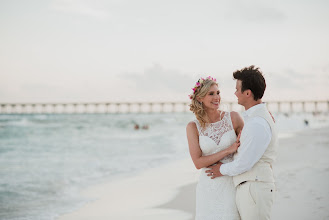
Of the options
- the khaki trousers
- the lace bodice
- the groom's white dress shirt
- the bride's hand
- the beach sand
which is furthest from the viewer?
the beach sand

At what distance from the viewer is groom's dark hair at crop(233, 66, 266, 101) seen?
8.07 ft

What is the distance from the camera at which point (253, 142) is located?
91.2 inches

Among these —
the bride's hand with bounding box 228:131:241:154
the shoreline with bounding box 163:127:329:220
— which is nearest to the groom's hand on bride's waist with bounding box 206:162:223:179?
the bride's hand with bounding box 228:131:241:154

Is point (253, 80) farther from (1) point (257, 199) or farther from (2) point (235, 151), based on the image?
(1) point (257, 199)

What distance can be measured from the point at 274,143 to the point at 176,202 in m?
4.07

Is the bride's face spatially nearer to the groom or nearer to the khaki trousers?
the groom

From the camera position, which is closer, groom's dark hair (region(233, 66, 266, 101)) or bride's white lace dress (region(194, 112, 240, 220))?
groom's dark hair (region(233, 66, 266, 101))

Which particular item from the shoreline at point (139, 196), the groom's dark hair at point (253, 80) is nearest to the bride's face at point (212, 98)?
the groom's dark hair at point (253, 80)

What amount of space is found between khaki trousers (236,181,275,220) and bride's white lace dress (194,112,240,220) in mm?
318

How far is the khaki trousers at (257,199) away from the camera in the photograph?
2.42 metres

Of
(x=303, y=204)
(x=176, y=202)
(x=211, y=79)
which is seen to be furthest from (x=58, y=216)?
(x=211, y=79)

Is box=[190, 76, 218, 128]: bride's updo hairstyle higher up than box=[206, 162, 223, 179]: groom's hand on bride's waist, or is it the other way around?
box=[190, 76, 218, 128]: bride's updo hairstyle

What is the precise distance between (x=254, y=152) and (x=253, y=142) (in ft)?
0.21

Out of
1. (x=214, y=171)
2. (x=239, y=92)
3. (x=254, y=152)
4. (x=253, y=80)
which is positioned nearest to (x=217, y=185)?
(x=214, y=171)
